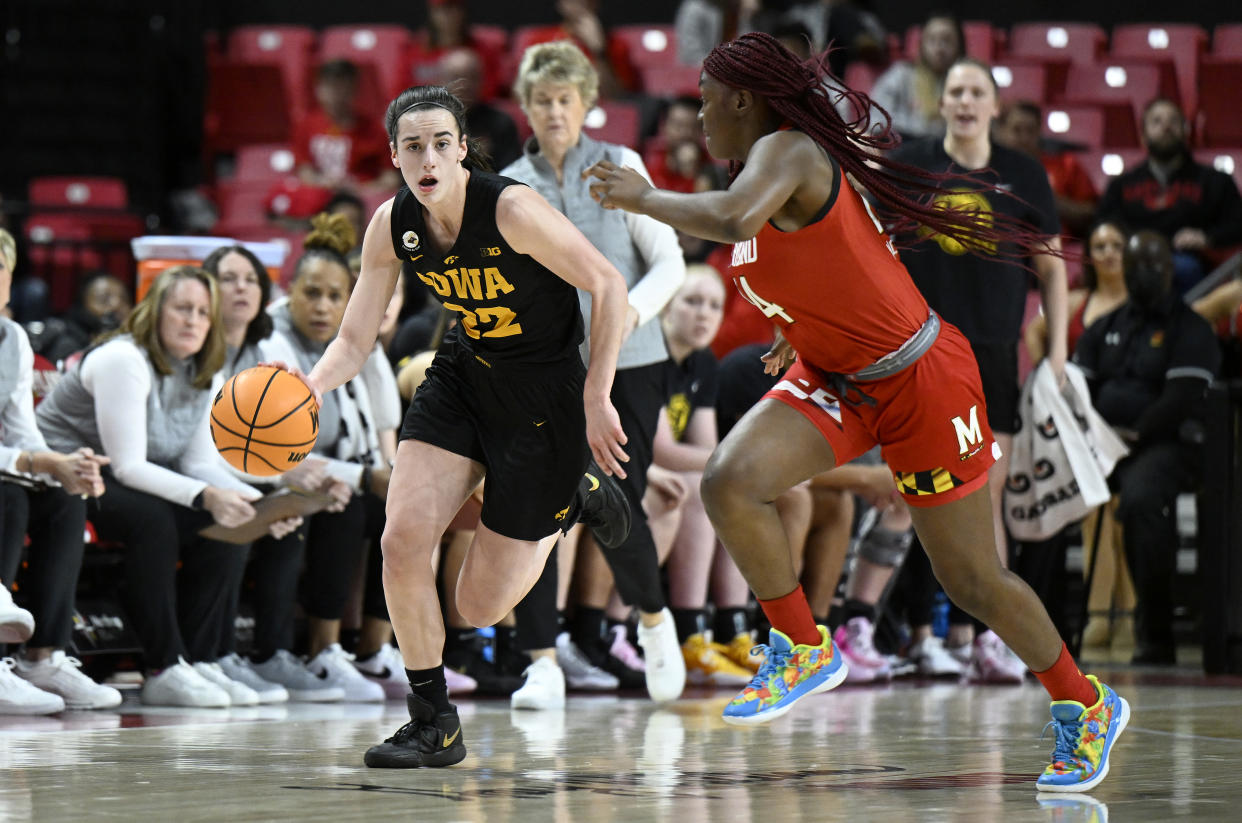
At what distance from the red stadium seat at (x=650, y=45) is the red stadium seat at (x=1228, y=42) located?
3.64 metres

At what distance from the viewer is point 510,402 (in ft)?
12.9

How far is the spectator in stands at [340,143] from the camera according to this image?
1011cm

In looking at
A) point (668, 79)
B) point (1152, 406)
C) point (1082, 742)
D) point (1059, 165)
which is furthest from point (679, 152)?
point (1082, 742)

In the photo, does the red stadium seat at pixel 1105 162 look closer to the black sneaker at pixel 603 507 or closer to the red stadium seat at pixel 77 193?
the red stadium seat at pixel 77 193

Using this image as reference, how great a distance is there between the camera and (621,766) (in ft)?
12.6

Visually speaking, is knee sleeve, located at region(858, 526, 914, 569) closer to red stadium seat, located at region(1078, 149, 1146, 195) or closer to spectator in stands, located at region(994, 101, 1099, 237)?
spectator in stands, located at region(994, 101, 1099, 237)

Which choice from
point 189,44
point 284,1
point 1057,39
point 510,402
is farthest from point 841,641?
point 284,1

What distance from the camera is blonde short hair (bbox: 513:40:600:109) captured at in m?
5.19

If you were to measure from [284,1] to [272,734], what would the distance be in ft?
30.1

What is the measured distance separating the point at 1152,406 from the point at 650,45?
5472 millimetres

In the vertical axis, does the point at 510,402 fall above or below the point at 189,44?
below

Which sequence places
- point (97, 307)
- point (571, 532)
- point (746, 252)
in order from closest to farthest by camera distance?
point (746, 252)
point (571, 532)
point (97, 307)

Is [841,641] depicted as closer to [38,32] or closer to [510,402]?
[510,402]

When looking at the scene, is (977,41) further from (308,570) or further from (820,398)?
(820,398)
